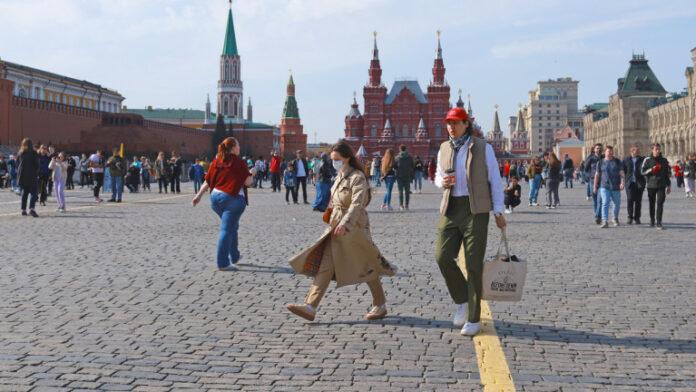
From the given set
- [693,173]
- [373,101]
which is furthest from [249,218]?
[373,101]

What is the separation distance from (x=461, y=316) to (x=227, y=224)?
4.06 meters

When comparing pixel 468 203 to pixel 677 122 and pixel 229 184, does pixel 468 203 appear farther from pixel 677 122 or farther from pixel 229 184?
pixel 677 122

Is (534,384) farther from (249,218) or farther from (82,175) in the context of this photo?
(82,175)

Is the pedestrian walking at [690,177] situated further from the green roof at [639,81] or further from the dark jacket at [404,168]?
the green roof at [639,81]

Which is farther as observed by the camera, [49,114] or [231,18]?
[231,18]

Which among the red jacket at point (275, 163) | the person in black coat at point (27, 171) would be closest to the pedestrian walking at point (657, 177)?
the person in black coat at point (27, 171)

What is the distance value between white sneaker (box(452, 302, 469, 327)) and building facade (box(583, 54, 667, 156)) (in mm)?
99361

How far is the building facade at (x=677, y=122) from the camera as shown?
8444 cm

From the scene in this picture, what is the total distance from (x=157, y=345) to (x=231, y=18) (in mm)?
152665

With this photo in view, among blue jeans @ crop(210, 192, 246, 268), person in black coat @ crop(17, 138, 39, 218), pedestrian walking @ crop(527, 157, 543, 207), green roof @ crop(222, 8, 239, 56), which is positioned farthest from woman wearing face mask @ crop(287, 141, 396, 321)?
green roof @ crop(222, 8, 239, 56)

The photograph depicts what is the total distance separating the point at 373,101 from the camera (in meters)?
122

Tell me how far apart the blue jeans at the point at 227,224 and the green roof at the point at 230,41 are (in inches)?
5769

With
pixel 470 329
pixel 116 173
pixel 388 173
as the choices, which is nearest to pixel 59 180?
pixel 116 173

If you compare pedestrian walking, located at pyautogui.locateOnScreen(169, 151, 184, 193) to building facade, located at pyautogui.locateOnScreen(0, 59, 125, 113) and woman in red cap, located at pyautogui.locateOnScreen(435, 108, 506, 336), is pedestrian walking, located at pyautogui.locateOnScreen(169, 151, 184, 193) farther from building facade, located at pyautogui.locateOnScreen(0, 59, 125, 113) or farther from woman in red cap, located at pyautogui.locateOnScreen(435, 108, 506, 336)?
building facade, located at pyautogui.locateOnScreen(0, 59, 125, 113)
